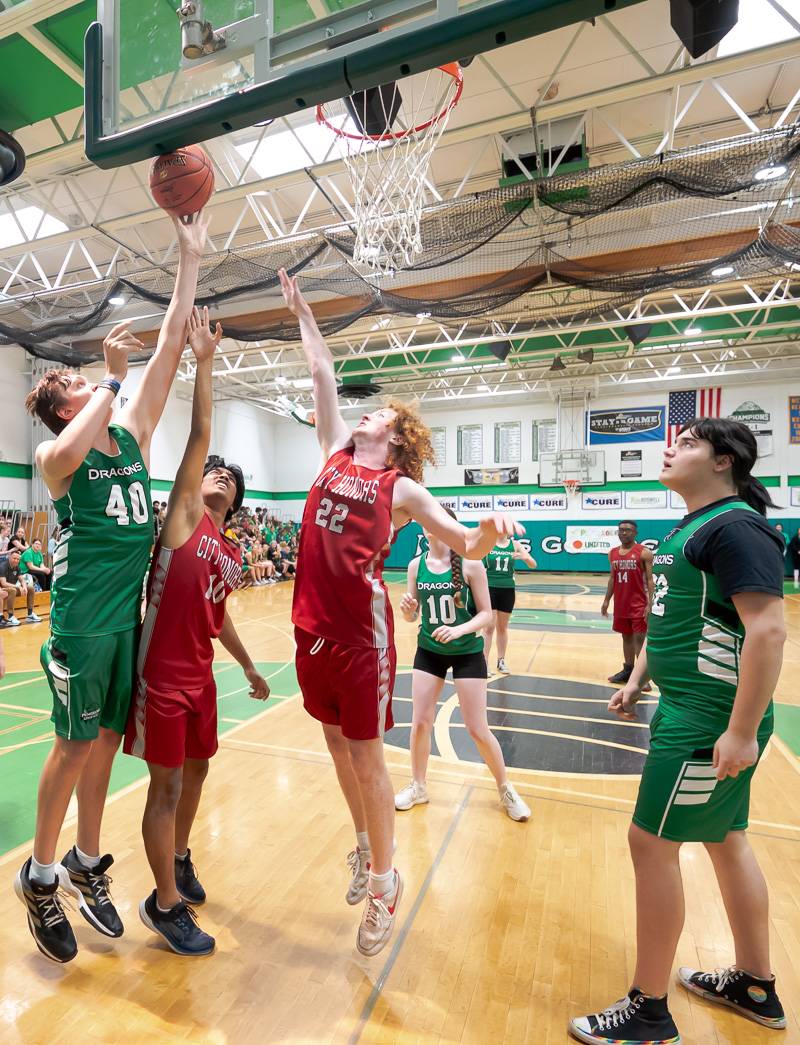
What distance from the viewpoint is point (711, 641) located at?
1.81 meters

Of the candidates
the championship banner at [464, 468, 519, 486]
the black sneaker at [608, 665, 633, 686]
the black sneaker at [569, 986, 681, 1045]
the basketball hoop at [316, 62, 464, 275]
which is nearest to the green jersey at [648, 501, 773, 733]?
the black sneaker at [569, 986, 681, 1045]

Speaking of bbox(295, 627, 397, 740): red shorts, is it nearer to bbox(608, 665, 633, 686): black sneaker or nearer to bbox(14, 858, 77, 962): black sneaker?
bbox(14, 858, 77, 962): black sneaker

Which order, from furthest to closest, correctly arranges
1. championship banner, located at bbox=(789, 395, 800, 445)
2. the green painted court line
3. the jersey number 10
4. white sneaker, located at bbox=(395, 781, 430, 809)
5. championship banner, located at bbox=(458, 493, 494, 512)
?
championship banner, located at bbox=(458, 493, 494, 512)
championship banner, located at bbox=(789, 395, 800, 445)
white sneaker, located at bbox=(395, 781, 430, 809)
the green painted court line
the jersey number 10

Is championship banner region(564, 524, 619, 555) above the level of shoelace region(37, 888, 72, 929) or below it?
above

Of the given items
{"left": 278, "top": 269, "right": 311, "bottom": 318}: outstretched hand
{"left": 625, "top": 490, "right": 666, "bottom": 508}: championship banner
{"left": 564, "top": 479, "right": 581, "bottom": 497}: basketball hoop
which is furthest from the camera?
{"left": 564, "top": 479, "right": 581, "bottom": 497}: basketball hoop

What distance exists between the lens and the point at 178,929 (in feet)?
7.34

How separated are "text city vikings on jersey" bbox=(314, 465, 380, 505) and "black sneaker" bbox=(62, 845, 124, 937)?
1.70 metres

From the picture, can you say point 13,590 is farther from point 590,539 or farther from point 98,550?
point 590,539

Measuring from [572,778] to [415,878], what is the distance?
1657 millimetres

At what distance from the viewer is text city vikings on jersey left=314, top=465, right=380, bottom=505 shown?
222 cm

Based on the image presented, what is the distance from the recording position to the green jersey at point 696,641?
5.90 feet

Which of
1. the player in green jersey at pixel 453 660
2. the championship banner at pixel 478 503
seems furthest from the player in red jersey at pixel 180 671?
the championship banner at pixel 478 503

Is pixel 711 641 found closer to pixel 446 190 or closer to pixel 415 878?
pixel 415 878

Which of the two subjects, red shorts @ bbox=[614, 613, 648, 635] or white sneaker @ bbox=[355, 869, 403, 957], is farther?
red shorts @ bbox=[614, 613, 648, 635]
